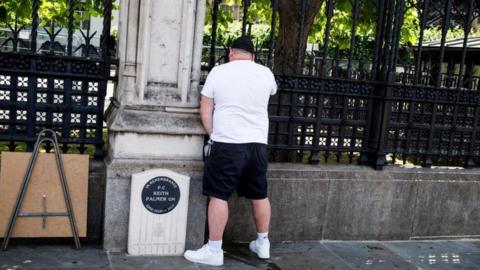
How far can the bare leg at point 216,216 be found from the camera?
518cm

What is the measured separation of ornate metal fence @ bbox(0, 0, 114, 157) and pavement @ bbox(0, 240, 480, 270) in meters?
1.04

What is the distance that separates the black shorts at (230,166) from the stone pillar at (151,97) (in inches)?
12.5

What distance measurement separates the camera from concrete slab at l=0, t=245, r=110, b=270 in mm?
4871

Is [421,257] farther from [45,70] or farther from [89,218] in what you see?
[45,70]

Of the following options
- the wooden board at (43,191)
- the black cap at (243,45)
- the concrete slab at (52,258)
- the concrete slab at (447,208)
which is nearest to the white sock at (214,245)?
the concrete slab at (52,258)

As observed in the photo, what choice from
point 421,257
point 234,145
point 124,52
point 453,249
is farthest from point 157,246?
point 453,249

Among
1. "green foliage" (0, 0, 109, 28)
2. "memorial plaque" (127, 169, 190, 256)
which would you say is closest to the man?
"memorial plaque" (127, 169, 190, 256)

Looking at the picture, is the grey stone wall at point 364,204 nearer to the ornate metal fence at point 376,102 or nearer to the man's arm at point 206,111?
the ornate metal fence at point 376,102

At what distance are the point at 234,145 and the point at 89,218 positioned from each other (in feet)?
5.36

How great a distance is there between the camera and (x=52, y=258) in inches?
199

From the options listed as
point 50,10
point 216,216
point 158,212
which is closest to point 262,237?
point 216,216

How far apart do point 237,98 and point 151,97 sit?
2.66ft

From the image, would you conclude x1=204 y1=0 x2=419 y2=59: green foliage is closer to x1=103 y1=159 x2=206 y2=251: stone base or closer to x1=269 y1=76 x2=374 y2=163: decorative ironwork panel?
x1=269 y1=76 x2=374 y2=163: decorative ironwork panel

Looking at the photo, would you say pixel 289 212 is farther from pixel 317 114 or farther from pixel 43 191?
pixel 43 191
